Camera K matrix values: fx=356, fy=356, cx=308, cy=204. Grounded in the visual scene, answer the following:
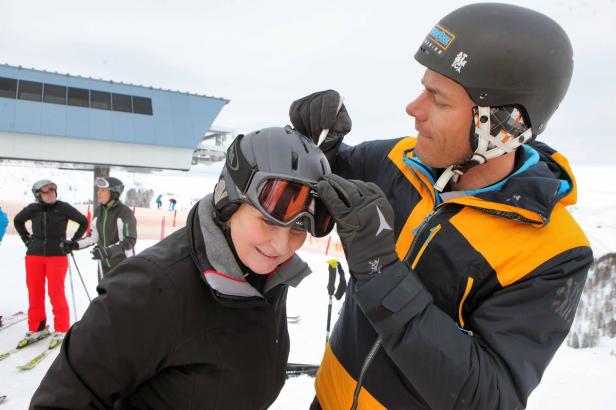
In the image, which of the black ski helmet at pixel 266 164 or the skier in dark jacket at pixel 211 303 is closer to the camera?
the skier in dark jacket at pixel 211 303

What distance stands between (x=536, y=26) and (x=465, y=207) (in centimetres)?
83

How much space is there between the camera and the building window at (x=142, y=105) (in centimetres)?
1652

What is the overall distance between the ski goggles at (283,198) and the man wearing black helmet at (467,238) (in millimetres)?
125

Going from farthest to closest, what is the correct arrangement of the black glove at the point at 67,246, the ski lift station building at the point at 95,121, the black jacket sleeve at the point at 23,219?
the ski lift station building at the point at 95,121, the black jacket sleeve at the point at 23,219, the black glove at the point at 67,246

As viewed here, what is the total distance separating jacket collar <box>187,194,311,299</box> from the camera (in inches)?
51.2

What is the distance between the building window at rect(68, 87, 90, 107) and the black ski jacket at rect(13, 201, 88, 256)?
12.0 m

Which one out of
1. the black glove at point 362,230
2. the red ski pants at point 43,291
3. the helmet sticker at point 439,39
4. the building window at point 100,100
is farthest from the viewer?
the building window at point 100,100

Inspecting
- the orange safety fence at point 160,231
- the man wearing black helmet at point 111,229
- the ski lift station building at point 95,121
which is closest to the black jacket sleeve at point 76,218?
the man wearing black helmet at point 111,229

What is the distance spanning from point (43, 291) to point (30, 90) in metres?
13.5

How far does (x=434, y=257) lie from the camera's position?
4.70 feet

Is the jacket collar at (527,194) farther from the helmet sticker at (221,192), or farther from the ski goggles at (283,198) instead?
the helmet sticker at (221,192)

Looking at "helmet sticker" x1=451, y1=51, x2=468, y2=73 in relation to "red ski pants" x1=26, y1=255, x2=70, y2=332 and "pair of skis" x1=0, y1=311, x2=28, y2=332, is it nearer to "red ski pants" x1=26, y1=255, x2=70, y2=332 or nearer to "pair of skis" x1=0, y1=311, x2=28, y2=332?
"red ski pants" x1=26, y1=255, x2=70, y2=332

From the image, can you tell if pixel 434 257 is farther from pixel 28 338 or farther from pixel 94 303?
pixel 28 338

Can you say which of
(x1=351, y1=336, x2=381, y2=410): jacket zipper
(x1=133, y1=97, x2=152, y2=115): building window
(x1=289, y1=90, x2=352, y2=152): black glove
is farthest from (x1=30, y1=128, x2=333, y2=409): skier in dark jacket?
(x1=133, y1=97, x2=152, y2=115): building window
